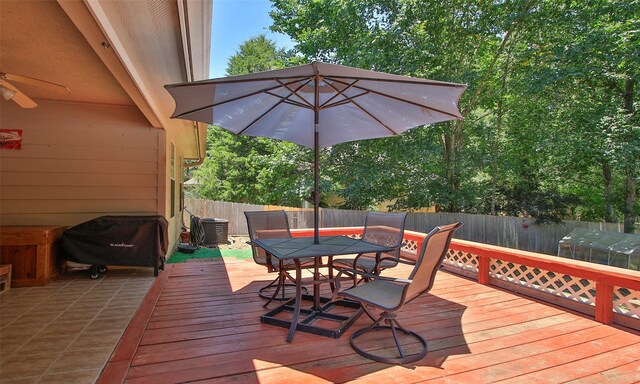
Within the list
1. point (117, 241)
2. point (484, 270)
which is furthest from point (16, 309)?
point (484, 270)

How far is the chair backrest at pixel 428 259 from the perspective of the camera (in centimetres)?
217

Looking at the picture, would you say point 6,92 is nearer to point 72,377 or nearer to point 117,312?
point 117,312

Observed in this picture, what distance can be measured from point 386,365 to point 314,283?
0.89 meters

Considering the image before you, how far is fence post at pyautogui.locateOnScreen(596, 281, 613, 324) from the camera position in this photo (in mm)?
2963

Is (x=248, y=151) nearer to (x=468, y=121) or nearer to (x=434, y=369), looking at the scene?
(x=468, y=121)

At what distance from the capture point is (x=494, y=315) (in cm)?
310

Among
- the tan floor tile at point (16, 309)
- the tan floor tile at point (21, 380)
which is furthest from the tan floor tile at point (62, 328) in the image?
the tan floor tile at point (21, 380)

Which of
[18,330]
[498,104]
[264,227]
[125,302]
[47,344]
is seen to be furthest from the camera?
[498,104]

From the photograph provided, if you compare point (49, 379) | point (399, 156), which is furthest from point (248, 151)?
point (49, 379)

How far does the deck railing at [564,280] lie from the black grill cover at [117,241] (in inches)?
162

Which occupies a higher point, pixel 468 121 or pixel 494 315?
pixel 468 121

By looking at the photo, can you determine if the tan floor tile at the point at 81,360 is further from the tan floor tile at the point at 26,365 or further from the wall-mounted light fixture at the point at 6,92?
the wall-mounted light fixture at the point at 6,92

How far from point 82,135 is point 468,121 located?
32.8ft

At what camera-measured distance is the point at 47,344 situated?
7.82 ft
